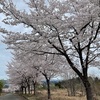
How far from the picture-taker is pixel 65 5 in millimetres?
11969

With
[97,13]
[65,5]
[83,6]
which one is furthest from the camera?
[65,5]

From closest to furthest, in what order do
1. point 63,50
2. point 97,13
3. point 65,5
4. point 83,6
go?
1. point 97,13
2. point 83,6
3. point 65,5
4. point 63,50

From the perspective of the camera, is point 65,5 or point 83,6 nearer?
point 83,6

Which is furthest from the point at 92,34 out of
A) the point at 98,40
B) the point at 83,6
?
the point at 83,6

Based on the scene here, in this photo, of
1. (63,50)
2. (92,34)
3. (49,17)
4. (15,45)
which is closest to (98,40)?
(92,34)

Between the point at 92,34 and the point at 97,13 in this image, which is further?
the point at 92,34

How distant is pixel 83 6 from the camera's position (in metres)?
11.1

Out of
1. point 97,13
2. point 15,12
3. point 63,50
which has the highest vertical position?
point 15,12

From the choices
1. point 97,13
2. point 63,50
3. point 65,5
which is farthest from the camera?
point 63,50

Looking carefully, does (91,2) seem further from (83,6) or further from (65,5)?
(65,5)

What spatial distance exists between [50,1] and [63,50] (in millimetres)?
2512

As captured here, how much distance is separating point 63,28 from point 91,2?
187cm

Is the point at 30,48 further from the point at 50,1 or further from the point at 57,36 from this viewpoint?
the point at 50,1

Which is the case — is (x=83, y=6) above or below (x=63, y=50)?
above
